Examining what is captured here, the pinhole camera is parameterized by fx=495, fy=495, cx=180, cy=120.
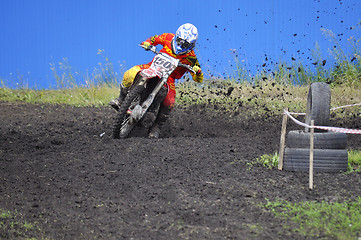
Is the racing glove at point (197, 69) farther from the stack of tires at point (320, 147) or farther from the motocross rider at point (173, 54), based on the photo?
the stack of tires at point (320, 147)

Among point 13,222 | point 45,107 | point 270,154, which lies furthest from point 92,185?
point 45,107

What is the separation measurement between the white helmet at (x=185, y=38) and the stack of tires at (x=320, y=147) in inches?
94.3

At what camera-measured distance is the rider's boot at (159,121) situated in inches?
343

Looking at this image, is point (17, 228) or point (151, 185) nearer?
point (17, 228)

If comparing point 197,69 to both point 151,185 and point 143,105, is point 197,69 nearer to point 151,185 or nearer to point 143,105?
point 143,105

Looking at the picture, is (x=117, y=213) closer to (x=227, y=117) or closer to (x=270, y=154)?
(x=270, y=154)

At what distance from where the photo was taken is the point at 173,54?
27.1 ft

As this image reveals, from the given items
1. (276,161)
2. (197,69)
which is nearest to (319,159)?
(276,161)

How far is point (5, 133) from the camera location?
9211mm

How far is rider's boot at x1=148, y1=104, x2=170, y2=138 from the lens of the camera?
343 inches

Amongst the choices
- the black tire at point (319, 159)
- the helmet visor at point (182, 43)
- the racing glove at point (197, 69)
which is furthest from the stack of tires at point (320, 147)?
the helmet visor at point (182, 43)

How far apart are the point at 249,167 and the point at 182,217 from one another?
1879mm

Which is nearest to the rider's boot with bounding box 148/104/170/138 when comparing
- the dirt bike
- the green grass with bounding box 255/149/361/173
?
the dirt bike

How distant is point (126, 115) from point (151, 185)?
2.61 metres
